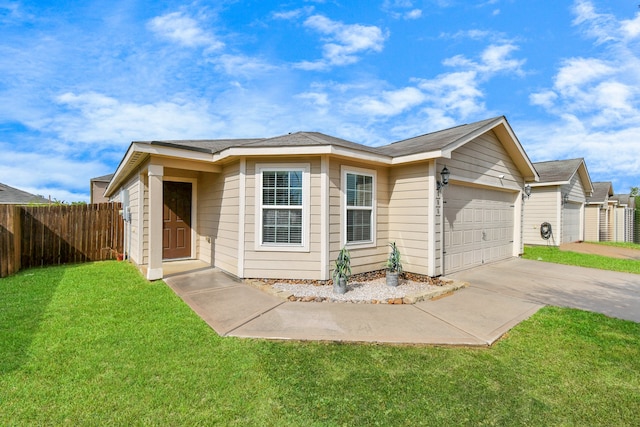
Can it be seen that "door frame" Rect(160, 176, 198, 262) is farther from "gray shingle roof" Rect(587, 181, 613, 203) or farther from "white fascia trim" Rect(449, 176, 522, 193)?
"gray shingle roof" Rect(587, 181, 613, 203)

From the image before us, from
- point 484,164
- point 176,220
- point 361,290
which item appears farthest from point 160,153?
point 484,164

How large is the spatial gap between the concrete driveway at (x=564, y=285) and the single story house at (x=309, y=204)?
64 centimetres

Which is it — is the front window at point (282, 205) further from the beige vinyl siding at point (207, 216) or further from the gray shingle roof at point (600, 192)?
the gray shingle roof at point (600, 192)

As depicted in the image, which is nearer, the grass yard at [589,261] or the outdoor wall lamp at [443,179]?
the outdoor wall lamp at [443,179]

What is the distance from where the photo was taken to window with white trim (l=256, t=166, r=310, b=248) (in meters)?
5.44

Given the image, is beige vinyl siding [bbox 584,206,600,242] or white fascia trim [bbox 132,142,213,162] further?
beige vinyl siding [bbox 584,206,600,242]

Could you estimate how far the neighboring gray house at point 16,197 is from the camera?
19.0 m

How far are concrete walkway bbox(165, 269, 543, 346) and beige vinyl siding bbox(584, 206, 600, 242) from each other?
14951mm

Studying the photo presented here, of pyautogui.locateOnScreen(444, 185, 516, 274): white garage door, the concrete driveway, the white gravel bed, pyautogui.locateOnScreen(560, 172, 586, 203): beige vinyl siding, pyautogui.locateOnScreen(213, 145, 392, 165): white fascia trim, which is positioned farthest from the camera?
pyautogui.locateOnScreen(560, 172, 586, 203): beige vinyl siding

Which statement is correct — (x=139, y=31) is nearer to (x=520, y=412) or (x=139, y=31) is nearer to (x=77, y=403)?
(x=77, y=403)

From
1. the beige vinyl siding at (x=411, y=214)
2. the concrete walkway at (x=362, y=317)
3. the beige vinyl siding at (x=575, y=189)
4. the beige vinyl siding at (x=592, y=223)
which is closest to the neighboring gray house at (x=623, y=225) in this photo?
the beige vinyl siding at (x=592, y=223)

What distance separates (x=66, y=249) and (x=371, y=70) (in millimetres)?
10619

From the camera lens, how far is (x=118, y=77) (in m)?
8.52

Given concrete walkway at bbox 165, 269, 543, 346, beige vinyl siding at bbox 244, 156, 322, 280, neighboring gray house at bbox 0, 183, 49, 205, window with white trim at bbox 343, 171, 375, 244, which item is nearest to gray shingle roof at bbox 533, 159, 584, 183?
window with white trim at bbox 343, 171, 375, 244
